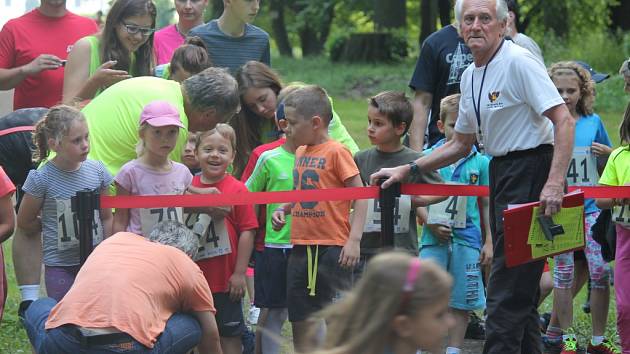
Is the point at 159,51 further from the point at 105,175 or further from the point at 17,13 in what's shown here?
the point at 17,13

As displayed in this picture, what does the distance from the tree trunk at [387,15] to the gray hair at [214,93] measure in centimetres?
2729

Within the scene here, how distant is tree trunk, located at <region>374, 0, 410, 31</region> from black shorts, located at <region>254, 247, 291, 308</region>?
2710 cm

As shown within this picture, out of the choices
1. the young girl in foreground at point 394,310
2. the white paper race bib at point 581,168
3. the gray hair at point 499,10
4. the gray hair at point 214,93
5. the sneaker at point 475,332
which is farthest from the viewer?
the sneaker at point 475,332

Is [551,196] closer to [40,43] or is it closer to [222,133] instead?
[222,133]

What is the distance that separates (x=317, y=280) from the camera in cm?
658

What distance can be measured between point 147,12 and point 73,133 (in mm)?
1325

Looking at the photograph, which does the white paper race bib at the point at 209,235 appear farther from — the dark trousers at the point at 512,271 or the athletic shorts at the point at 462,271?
the dark trousers at the point at 512,271

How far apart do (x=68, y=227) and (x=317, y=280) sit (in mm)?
1396

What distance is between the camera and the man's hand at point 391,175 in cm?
654

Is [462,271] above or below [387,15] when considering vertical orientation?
below

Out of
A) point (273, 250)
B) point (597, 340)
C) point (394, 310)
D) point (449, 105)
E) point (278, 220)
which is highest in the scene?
point (449, 105)

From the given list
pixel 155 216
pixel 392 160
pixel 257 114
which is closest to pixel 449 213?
pixel 392 160

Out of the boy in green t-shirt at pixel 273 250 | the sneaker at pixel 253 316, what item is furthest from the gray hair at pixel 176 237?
the sneaker at pixel 253 316

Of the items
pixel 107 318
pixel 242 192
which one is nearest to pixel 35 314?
pixel 107 318
